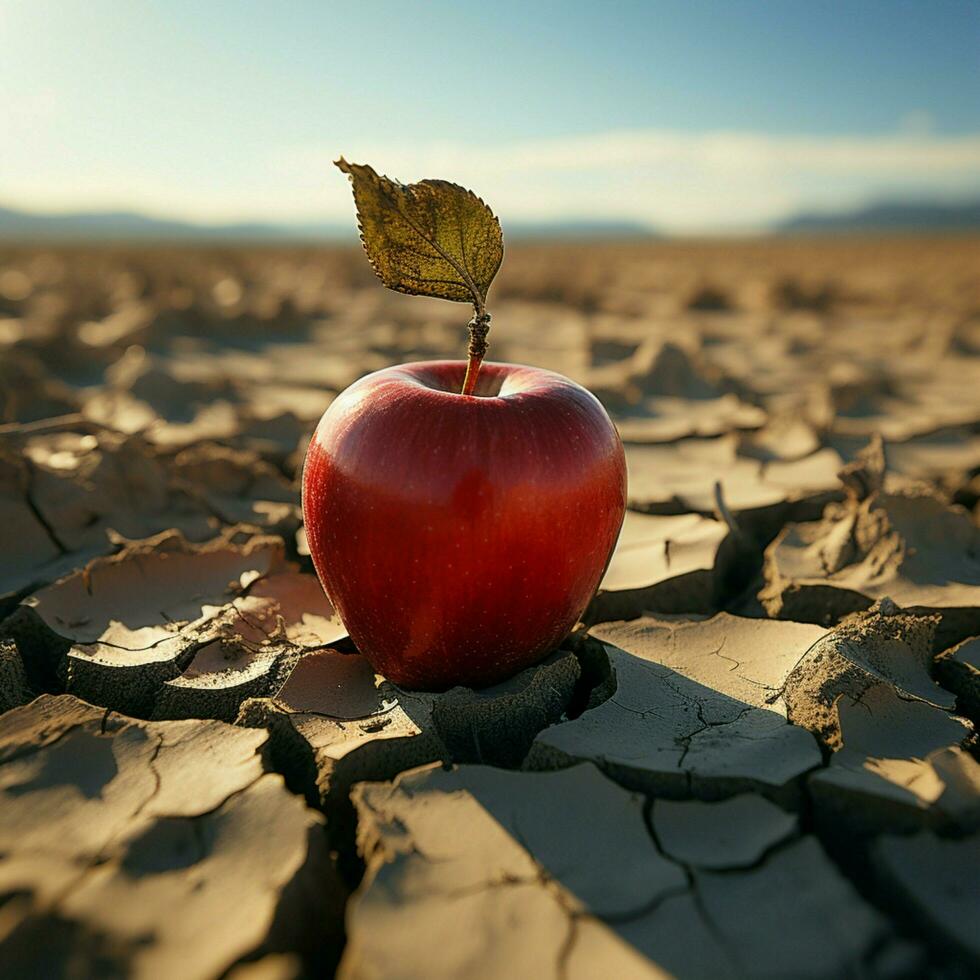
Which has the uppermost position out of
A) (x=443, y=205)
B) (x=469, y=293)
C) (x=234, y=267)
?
(x=443, y=205)

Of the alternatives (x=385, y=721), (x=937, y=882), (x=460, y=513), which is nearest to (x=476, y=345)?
(x=460, y=513)

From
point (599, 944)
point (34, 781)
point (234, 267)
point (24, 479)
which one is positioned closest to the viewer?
point (599, 944)

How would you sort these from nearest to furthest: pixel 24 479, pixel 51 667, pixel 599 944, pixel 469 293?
pixel 599 944 → pixel 469 293 → pixel 51 667 → pixel 24 479

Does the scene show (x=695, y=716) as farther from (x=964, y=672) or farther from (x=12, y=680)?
(x=12, y=680)

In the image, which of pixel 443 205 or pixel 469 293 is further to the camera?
pixel 469 293

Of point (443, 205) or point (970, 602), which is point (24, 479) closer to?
point (443, 205)

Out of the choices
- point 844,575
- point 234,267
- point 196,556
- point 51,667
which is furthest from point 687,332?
point 234,267

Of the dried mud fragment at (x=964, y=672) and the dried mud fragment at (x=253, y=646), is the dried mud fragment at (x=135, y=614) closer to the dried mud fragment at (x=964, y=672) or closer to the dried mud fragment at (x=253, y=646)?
the dried mud fragment at (x=253, y=646)
